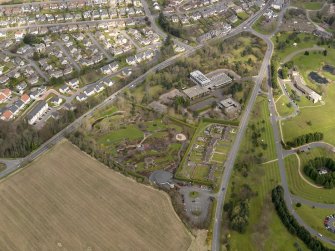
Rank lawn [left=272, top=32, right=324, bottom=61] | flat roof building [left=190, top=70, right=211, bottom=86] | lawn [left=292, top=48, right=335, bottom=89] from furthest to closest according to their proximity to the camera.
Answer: lawn [left=272, top=32, right=324, bottom=61], lawn [left=292, top=48, right=335, bottom=89], flat roof building [left=190, top=70, right=211, bottom=86]

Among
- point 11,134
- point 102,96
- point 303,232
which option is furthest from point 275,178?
point 11,134

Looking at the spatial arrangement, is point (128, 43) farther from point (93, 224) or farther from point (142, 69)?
point (93, 224)

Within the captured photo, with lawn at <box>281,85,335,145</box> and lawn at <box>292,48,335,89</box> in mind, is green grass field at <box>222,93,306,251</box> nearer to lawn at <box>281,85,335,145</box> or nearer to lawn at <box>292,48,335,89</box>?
lawn at <box>281,85,335,145</box>

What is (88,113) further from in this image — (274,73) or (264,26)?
(264,26)

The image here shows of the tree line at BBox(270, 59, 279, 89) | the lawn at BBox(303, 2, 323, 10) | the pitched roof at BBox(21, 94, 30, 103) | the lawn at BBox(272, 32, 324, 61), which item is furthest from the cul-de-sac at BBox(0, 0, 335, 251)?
the lawn at BBox(303, 2, 323, 10)

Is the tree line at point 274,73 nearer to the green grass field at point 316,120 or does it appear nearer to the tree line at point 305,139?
the green grass field at point 316,120

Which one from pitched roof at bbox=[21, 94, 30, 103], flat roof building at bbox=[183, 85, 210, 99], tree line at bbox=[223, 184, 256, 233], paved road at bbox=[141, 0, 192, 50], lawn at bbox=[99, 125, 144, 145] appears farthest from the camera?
paved road at bbox=[141, 0, 192, 50]
